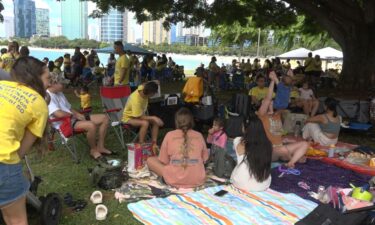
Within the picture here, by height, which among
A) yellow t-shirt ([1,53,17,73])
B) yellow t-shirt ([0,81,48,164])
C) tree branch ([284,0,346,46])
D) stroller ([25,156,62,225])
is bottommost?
stroller ([25,156,62,225])

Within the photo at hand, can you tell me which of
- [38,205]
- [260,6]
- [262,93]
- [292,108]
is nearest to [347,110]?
[292,108]

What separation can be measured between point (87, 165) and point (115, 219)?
157 centimetres

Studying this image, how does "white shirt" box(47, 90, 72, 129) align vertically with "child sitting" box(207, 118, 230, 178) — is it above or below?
above

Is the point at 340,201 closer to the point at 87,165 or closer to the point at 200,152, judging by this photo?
the point at 200,152

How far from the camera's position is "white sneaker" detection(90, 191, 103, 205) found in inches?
145

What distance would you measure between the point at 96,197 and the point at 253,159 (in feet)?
5.30

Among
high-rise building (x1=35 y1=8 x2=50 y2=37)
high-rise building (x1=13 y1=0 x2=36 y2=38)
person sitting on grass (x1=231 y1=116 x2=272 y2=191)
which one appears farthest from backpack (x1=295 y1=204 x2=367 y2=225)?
high-rise building (x1=35 y1=8 x2=50 y2=37)

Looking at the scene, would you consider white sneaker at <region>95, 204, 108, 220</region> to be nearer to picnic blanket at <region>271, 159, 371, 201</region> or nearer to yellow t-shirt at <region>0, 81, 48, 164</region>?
yellow t-shirt at <region>0, 81, 48, 164</region>

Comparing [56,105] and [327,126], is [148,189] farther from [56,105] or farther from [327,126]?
[327,126]

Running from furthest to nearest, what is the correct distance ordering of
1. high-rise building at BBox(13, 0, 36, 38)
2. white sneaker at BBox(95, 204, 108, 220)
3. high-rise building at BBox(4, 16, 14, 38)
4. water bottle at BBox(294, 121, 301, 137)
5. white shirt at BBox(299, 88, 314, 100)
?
high-rise building at BBox(13, 0, 36, 38) → high-rise building at BBox(4, 16, 14, 38) → white shirt at BBox(299, 88, 314, 100) → water bottle at BBox(294, 121, 301, 137) → white sneaker at BBox(95, 204, 108, 220)

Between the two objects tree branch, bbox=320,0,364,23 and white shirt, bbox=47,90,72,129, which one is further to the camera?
tree branch, bbox=320,0,364,23

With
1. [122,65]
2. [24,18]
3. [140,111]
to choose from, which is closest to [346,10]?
[122,65]

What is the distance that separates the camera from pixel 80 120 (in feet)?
16.8

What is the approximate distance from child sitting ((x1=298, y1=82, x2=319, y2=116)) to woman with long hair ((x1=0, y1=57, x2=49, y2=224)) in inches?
249
